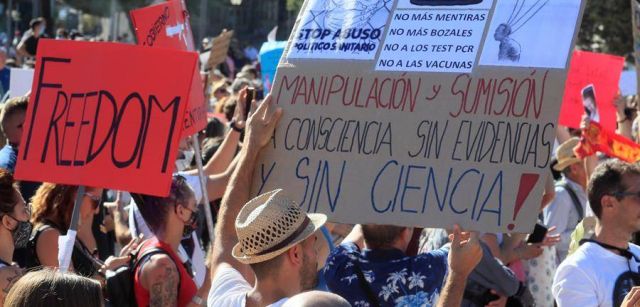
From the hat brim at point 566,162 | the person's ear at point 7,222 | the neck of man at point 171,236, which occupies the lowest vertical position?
the neck of man at point 171,236

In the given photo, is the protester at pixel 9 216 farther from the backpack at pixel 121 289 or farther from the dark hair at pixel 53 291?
the dark hair at pixel 53 291

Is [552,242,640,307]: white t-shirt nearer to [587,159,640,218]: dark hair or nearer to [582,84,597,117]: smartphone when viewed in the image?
[587,159,640,218]: dark hair

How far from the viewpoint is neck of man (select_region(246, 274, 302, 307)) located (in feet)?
11.2

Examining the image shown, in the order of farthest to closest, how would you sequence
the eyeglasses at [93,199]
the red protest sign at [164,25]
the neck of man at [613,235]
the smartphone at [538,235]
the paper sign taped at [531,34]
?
the red protest sign at [164,25] < the smartphone at [538,235] < the eyeglasses at [93,199] < the neck of man at [613,235] < the paper sign taped at [531,34]

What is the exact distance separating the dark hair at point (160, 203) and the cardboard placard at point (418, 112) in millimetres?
1477

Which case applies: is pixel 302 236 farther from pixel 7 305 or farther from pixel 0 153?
pixel 0 153

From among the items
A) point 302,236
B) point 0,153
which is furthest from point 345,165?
point 0,153

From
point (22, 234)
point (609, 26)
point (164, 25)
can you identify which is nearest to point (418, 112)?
point (22, 234)

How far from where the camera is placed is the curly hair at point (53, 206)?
562cm

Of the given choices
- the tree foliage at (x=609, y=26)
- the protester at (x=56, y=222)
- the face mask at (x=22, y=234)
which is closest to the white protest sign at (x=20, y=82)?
the protester at (x=56, y=222)

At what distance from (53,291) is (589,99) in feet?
22.0

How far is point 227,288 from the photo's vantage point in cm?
379

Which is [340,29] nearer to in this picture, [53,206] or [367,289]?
[367,289]

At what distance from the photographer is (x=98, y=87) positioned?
5.31 m
